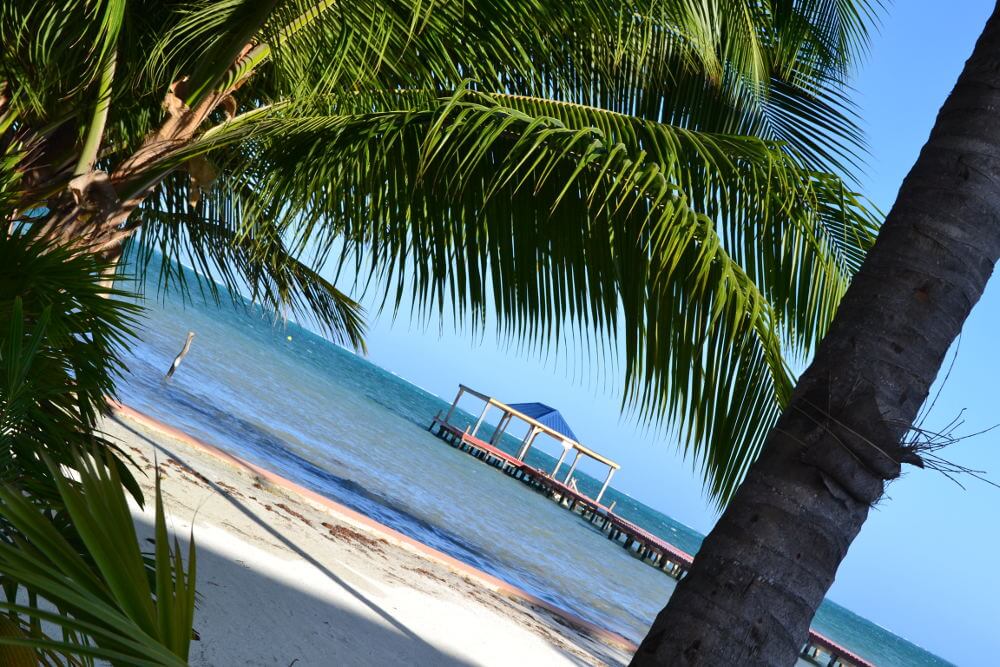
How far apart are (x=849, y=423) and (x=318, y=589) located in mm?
4578

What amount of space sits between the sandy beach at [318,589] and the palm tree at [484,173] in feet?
4.53

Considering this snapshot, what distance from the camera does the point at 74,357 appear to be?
2.21 m

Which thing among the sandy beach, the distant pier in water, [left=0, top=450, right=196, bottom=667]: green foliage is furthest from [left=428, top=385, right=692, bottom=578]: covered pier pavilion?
[left=0, top=450, right=196, bottom=667]: green foliage

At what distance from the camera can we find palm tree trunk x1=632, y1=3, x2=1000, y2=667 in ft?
5.57

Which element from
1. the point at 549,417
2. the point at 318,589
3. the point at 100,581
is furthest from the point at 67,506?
the point at 549,417

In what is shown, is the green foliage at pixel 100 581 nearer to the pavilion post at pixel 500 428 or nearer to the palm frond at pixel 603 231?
the palm frond at pixel 603 231

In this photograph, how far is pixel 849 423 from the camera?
178cm

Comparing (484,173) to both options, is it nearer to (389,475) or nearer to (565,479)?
(389,475)

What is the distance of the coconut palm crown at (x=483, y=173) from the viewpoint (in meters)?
2.88

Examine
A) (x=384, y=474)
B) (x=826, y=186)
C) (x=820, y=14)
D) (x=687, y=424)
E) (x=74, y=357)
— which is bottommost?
(x=384, y=474)

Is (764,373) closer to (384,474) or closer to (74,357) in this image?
(74,357)

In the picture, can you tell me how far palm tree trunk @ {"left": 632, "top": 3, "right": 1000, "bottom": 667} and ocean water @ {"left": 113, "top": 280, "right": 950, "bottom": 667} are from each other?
282 inches

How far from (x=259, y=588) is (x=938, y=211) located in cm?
420

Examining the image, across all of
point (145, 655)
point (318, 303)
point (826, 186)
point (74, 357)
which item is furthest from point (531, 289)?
point (318, 303)
